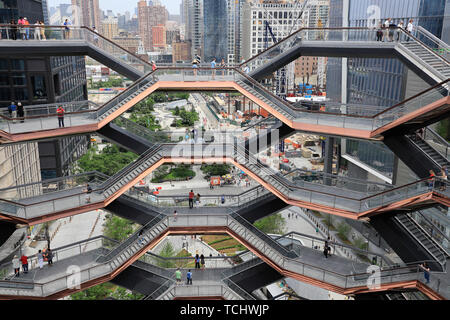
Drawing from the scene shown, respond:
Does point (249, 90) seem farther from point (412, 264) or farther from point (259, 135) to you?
point (412, 264)

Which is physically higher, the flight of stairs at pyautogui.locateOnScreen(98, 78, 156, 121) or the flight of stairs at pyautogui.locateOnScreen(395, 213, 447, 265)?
the flight of stairs at pyautogui.locateOnScreen(98, 78, 156, 121)

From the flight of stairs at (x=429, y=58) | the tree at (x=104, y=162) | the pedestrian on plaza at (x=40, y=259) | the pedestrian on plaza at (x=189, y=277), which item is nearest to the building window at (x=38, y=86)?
the tree at (x=104, y=162)

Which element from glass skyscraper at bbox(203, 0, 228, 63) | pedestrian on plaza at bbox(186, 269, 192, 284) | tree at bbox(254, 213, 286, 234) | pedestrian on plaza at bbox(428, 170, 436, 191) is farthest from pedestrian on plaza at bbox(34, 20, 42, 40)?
glass skyscraper at bbox(203, 0, 228, 63)

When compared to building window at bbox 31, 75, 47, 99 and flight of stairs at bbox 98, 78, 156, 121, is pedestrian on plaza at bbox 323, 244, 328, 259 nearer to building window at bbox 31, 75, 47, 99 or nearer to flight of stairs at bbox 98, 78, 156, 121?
flight of stairs at bbox 98, 78, 156, 121

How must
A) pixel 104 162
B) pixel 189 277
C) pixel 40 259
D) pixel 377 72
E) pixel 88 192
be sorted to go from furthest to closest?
pixel 104 162 → pixel 377 72 → pixel 189 277 → pixel 88 192 → pixel 40 259

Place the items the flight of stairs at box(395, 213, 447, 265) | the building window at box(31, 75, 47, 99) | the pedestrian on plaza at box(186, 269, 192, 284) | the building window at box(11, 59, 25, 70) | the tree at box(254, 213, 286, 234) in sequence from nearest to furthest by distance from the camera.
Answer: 1. the flight of stairs at box(395, 213, 447, 265)
2. the pedestrian on plaza at box(186, 269, 192, 284)
3. the tree at box(254, 213, 286, 234)
4. the building window at box(11, 59, 25, 70)
5. the building window at box(31, 75, 47, 99)

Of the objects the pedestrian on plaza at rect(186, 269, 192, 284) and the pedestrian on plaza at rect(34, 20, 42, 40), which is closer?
the pedestrian on plaza at rect(34, 20, 42, 40)

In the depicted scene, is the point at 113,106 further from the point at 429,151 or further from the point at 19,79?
the point at 19,79

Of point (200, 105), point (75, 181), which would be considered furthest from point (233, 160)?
point (200, 105)

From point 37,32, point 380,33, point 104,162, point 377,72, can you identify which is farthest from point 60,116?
point 104,162

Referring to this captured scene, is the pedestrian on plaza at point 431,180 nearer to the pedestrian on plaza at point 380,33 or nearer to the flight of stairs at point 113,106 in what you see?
the pedestrian on plaza at point 380,33
